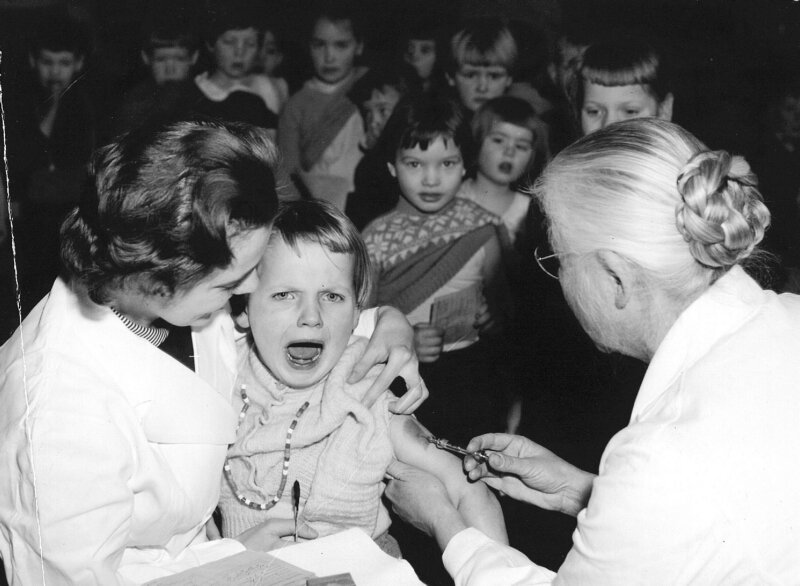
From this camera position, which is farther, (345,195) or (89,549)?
(345,195)

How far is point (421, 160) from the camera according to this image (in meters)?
2.24

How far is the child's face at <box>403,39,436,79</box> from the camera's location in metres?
2.27

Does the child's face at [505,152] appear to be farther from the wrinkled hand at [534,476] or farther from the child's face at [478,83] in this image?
the wrinkled hand at [534,476]

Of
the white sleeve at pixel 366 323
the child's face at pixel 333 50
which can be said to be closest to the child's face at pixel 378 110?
the child's face at pixel 333 50

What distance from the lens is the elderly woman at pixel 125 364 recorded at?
1.21 metres

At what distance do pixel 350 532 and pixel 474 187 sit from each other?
1.21 m


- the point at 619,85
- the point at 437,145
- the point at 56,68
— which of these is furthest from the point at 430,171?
the point at 56,68

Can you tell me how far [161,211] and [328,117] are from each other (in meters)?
1.22

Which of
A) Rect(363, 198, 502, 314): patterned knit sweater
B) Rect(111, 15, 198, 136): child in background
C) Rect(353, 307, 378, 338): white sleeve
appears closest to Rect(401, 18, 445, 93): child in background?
Rect(363, 198, 502, 314): patterned knit sweater

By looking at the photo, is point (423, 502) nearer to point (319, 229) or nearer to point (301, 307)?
point (301, 307)

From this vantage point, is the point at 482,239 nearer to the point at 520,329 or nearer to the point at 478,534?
the point at 520,329

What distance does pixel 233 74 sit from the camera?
7.38ft

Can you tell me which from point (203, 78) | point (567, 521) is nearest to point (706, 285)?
point (567, 521)

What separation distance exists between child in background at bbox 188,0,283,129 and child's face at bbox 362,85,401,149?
0.28m
